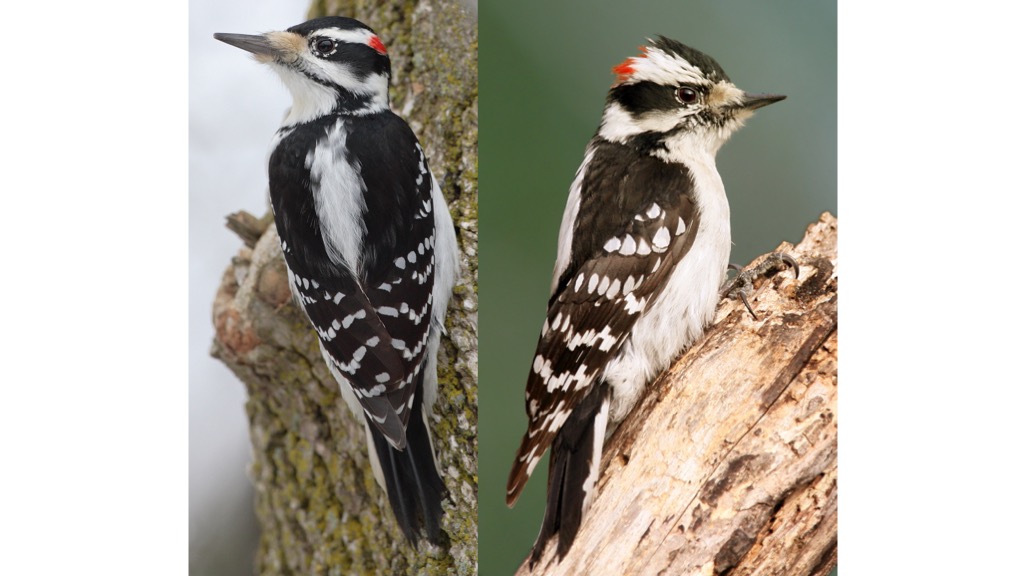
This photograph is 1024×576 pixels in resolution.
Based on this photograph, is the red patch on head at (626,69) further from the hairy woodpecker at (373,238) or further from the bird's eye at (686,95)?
the hairy woodpecker at (373,238)

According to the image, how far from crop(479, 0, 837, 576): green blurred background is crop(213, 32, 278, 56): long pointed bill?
0.67 metres

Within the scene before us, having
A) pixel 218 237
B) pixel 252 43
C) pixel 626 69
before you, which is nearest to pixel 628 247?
pixel 626 69

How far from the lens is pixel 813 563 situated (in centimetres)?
263

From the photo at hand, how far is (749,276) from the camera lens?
2600 millimetres

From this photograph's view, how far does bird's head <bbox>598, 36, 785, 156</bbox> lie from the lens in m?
2.47

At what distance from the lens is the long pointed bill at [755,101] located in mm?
2551

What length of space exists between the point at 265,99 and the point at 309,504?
3.82 ft

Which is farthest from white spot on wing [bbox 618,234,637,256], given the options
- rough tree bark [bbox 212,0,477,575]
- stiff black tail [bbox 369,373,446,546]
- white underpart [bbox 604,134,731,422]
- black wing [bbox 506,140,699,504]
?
stiff black tail [bbox 369,373,446,546]

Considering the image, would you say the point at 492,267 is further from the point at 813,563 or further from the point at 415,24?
the point at 813,563

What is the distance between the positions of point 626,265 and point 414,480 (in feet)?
2.50

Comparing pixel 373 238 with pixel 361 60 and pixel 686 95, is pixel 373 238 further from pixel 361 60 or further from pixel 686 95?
pixel 686 95

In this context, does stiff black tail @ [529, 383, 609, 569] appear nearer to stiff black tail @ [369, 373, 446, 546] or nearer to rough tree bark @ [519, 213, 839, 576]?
rough tree bark @ [519, 213, 839, 576]

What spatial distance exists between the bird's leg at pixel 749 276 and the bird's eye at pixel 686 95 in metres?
0.44

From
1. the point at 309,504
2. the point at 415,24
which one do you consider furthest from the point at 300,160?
the point at 309,504
